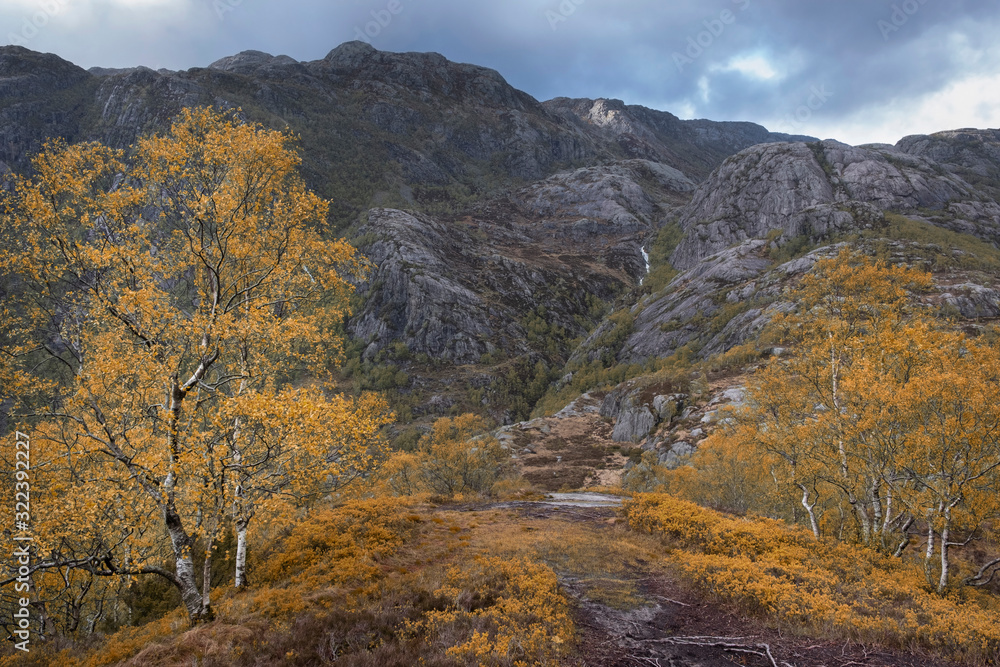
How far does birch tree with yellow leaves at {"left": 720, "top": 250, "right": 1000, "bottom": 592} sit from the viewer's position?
59.3 feet

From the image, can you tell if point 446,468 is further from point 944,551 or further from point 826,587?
point 944,551

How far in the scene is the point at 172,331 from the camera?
46.1 feet

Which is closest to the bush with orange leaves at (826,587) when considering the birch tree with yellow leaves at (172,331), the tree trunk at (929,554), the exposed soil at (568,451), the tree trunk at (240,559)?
the tree trunk at (929,554)

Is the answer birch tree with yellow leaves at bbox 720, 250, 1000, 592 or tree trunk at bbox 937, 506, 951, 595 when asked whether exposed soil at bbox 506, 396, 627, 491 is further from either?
tree trunk at bbox 937, 506, 951, 595

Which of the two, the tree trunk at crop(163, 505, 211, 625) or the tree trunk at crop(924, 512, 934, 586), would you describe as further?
the tree trunk at crop(924, 512, 934, 586)

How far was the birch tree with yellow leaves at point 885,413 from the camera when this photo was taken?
18.1 m

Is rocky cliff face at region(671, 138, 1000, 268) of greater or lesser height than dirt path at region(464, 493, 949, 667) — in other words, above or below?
above

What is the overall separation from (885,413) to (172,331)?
29.8 metres

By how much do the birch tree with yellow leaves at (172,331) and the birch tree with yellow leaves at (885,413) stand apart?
2379 cm

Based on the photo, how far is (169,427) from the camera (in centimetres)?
1193

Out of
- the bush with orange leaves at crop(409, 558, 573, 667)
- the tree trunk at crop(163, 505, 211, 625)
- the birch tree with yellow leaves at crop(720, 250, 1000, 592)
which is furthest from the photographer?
the birch tree with yellow leaves at crop(720, 250, 1000, 592)

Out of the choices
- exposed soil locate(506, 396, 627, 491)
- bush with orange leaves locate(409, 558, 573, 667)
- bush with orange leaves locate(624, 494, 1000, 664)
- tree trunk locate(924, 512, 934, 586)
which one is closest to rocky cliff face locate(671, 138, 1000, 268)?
exposed soil locate(506, 396, 627, 491)

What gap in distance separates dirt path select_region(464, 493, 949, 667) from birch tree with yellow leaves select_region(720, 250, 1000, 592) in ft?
34.4

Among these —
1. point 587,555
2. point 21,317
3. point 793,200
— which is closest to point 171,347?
point 21,317
